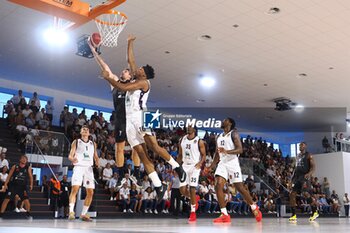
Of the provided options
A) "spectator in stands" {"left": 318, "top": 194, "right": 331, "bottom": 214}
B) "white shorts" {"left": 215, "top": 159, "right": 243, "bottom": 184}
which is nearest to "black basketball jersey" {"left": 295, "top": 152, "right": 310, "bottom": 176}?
"white shorts" {"left": 215, "top": 159, "right": 243, "bottom": 184}

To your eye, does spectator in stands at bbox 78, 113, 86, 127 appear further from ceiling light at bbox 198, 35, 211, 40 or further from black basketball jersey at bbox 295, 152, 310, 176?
black basketball jersey at bbox 295, 152, 310, 176

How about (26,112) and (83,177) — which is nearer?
(83,177)

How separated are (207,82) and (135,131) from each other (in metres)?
12.1

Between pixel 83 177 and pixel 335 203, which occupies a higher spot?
pixel 83 177

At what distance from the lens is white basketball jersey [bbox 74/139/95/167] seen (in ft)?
29.6

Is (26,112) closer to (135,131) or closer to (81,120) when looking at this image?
(81,120)

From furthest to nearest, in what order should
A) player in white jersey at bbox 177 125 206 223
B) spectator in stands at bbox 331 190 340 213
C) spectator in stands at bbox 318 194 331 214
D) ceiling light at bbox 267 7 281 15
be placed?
1. spectator in stands at bbox 331 190 340 213
2. spectator in stands at bbox 318 194 331 214
3. ceiling light at bbox 267 7 281 15
4. player in white jersey at bbox 177 125 206 223

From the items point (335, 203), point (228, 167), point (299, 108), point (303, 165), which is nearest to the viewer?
point (228, 167)

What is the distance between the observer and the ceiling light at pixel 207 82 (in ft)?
58.4

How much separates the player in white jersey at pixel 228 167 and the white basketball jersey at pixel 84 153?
9.25 feet

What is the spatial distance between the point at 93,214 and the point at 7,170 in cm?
294

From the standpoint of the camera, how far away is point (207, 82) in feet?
59.8

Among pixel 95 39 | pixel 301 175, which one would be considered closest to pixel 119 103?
pixel 95 39

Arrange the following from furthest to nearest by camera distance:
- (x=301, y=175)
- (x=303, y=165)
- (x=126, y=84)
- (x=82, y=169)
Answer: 1. (x=303, y=165)
2. (x=301, y=175)
3. (x=82, y=169)
4. (x=126, y=84)
